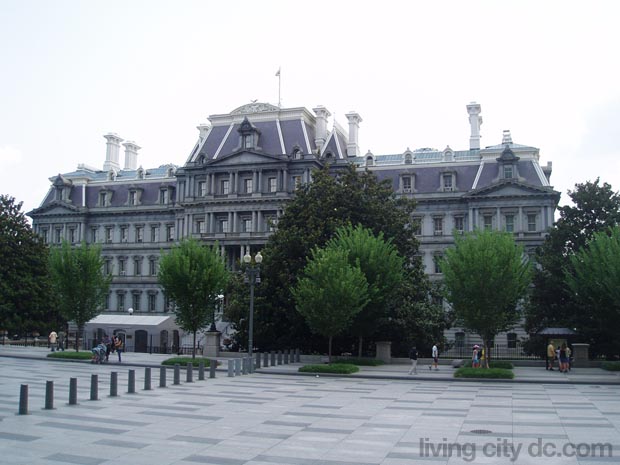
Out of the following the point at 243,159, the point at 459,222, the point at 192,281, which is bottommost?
the point at 192,281

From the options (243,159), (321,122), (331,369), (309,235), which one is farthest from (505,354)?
(243,159)

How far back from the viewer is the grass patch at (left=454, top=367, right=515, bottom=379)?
3160cm

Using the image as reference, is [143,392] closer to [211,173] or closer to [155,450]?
[155,450]

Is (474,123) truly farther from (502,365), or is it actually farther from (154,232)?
(502,365)

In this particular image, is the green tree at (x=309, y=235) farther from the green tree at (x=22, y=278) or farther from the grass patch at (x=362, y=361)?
the green tree at (x=22, y=278)

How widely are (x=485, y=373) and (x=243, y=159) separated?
47.1 meters

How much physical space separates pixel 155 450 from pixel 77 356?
31409mm

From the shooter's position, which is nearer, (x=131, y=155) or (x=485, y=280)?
(x=485, y=280)

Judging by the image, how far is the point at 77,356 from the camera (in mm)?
42781

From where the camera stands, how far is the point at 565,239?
155 ft

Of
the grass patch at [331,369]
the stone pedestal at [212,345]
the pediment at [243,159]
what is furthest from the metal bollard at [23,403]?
the pediment at [243,159]

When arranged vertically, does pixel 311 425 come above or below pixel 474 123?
below

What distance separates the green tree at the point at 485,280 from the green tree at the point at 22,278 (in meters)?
39.8

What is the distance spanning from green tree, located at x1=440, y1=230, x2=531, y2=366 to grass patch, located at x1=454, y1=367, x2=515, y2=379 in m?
2.63
